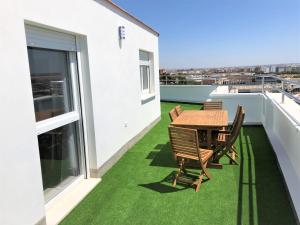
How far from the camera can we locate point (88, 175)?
4301mm

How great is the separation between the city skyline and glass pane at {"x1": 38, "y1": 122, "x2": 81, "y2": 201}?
18.7ft

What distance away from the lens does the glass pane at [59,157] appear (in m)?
3.44

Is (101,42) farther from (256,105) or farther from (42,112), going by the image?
(256,105)

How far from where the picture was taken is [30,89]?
2713 millimetres

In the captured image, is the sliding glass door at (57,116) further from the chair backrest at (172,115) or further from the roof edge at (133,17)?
the chair backrest at (172,115)

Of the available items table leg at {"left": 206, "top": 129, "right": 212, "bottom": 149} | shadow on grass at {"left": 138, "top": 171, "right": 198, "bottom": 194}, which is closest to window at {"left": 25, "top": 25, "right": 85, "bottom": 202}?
shadow on grass at {"left": 138, "top": 171, "right": 198, "bottom": 194}

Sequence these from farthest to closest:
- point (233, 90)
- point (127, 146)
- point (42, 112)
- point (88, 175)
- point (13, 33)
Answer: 1. point (233, 90)
2. point (127, 146)
3. point (88, 175)
4. point (42, 112)
5. point (13, 33)

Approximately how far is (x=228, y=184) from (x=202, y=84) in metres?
10.0

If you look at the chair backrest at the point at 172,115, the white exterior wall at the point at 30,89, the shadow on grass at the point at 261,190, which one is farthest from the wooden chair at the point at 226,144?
the white exterior wall at the point at 30,89

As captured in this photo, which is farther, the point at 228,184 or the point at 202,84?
the point at 202,84

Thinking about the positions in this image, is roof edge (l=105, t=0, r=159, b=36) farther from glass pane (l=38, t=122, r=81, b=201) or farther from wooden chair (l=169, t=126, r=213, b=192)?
wooden chair (l=169, t=126, r=213, b=192)

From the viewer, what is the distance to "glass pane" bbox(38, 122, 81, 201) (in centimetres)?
344

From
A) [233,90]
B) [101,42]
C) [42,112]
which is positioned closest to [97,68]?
[101,42]

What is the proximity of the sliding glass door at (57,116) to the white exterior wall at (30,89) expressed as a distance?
1.02 ft
